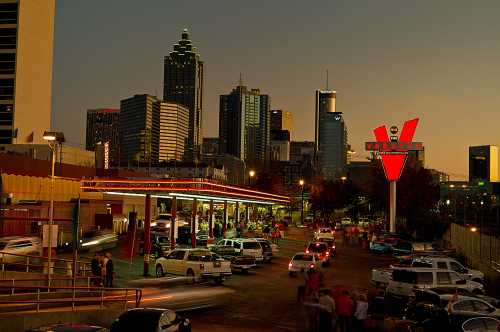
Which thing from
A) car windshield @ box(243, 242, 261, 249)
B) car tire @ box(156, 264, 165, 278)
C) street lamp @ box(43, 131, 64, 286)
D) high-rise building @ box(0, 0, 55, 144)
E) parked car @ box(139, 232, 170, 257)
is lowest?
car tire @ box(156, 264, 165, 278)

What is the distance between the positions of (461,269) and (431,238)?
4060 centimetres

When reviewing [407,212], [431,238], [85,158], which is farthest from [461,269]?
[85,158]

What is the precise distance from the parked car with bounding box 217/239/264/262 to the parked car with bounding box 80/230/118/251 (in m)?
8.48

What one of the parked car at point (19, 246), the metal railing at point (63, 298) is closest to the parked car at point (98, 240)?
the parked car at point (19, 246)

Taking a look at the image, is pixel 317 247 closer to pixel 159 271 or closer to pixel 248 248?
pixel 248 248

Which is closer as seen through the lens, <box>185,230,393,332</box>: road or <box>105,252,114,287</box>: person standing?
A: <box>185,230,393,332</box>: road

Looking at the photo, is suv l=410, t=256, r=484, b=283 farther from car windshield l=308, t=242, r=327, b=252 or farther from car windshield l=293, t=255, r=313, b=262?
car windshield l=308, t=242, r=327, b=252

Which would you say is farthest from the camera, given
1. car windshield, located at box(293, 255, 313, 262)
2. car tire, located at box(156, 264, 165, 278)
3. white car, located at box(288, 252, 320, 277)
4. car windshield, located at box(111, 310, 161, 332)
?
car windshield, located at box(293, 255, 313, 262)

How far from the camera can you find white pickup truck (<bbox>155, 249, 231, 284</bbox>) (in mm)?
29031

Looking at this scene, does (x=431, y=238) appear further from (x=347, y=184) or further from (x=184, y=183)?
(x=347, y=184)

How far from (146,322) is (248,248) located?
23852 mm

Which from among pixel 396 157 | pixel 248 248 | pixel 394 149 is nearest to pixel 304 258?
pixel 248 248

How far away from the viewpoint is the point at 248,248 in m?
39.1

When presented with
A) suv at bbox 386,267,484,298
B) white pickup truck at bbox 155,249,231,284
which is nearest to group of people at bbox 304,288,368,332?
suv at bbox 386,267,484,298
